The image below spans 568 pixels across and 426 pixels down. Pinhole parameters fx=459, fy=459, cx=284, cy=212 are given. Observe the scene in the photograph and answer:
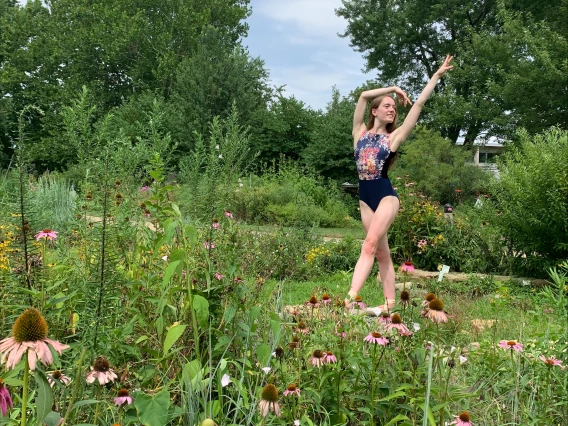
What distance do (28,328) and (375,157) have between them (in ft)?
10.0

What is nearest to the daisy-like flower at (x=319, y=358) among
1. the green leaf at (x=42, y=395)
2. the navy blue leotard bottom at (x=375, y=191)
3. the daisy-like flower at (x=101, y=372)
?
the daisy-like flower at (x=101, y=372)

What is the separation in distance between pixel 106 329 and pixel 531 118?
1599 centimetres

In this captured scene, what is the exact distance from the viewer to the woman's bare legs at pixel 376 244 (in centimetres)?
349

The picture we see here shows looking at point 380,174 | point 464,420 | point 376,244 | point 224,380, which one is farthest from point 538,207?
point 224,380

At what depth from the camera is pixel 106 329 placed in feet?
5.53

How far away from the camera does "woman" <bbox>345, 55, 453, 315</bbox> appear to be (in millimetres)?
3527

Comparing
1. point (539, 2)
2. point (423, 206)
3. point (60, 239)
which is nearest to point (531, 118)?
point (539, 2)

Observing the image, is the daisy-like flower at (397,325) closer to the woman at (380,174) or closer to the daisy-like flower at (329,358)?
the daisy-like flower at (329,358)

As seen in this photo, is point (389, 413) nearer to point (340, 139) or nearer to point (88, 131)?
point (88, 131)

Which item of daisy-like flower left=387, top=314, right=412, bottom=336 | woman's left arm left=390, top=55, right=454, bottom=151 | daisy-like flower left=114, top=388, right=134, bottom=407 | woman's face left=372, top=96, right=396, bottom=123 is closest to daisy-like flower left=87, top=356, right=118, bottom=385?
daisy-like flower left=114, top=388, right=134, bottom=407

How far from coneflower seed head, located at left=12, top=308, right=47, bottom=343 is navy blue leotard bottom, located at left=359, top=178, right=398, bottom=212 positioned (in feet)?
9.81

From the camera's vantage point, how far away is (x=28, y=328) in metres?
0.95

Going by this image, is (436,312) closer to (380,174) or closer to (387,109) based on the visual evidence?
(380,174)

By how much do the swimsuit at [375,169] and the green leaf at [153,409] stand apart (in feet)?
8.62
